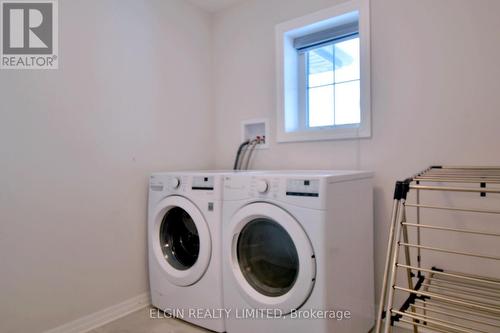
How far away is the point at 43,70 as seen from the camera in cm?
159

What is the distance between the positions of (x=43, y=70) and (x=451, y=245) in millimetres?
2204

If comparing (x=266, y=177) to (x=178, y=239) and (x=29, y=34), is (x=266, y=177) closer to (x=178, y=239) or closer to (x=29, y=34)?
(x=178, y=239)

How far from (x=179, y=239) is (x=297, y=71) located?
141 cm

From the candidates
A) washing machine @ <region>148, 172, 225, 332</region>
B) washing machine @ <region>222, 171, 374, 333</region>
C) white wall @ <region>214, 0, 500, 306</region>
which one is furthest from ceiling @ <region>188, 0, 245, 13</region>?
washing machine @ <region>222, 171, 374, 333</region>

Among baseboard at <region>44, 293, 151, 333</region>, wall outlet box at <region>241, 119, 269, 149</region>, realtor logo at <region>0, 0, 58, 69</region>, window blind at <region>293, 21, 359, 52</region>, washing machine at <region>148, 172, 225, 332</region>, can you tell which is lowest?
baseboard at <region>44, 293, 151, 333</region>

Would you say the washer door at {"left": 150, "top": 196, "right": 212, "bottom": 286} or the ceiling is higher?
the ceiling

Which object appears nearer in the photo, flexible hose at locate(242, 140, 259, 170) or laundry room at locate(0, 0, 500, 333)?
laundry room at locate(0, 0, 500, 333)

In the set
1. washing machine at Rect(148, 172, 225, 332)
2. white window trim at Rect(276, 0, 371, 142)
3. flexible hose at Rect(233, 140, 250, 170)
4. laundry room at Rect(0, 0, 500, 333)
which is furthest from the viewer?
flexible hose at Rect(233, 140, 250, 170)

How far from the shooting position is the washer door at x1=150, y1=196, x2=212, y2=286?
67.7 inches

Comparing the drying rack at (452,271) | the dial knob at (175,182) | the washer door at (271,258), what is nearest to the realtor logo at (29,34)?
the dial knob at (175,182)

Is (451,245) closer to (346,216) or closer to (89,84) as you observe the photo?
(346,216)

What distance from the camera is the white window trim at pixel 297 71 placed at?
1.78 metres

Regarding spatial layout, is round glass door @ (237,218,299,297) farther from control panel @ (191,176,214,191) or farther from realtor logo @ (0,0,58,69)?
realtor logo @ (0,0,58,69)

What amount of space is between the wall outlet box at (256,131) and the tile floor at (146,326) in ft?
4.05
